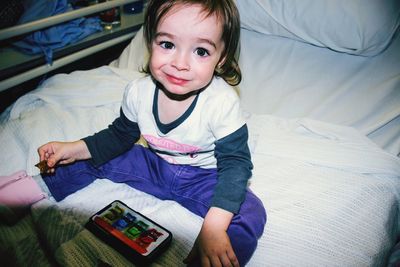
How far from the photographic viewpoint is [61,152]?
2.75 feet

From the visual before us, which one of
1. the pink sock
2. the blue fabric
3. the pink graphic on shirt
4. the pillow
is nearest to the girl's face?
the pink graphic on shirt

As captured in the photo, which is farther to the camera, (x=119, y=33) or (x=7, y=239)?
(x=119, y=33)

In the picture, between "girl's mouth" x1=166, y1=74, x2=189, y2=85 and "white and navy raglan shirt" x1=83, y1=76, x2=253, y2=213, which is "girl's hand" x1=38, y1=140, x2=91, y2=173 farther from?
"girl's mouth" x1=166, y1=74, x2=189, y2=85

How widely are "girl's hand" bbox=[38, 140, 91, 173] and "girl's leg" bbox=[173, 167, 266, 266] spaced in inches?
11.2

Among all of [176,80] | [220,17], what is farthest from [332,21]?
[176,80]

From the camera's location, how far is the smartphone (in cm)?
70

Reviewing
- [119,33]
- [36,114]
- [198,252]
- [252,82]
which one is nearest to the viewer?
[198,252]

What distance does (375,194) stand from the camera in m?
0.85

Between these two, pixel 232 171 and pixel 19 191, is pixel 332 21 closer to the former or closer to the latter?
pixel 232 171

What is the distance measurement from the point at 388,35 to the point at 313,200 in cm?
68

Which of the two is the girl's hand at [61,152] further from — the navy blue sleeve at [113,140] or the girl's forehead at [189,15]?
the girl's forehead at [189,15]

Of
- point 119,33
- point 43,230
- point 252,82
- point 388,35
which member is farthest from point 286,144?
point 119,33

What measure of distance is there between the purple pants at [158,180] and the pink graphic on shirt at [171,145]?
0.06m

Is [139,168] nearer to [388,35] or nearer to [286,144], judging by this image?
[286,144]
